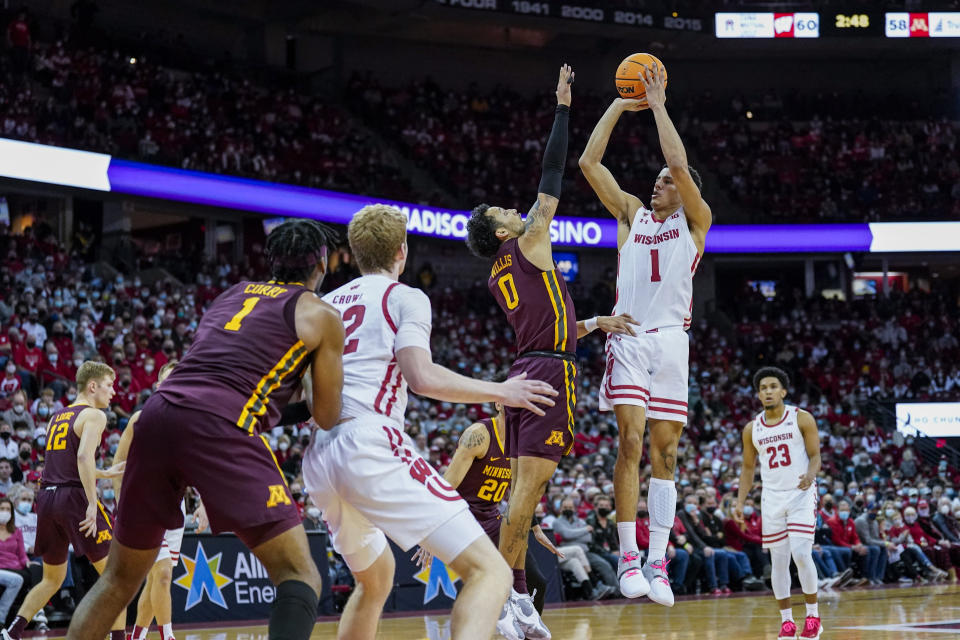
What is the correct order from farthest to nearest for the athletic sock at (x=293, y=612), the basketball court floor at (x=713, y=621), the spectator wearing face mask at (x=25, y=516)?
the spectator wearing face mask at (x=25, y=516) < the basketball court floor at (x=713, y=621) < the athletic sock at (x=293, y=612)

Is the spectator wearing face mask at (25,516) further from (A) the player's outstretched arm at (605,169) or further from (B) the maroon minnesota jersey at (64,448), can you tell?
(A) the player's outstretched arm at (605,169)

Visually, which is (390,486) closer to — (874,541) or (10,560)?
(10,560)

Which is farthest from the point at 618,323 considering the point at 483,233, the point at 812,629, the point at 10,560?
the point at 10,560

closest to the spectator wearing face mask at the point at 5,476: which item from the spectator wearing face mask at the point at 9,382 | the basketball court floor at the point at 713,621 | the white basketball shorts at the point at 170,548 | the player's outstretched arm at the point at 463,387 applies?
the spectator wearing face mask at the point at 9,382

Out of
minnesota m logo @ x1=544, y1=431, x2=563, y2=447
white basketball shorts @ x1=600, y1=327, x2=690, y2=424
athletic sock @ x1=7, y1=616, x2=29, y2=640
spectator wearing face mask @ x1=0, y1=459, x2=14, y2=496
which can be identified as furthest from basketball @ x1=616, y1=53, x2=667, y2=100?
spectator wearing face mask @ x1=0, y1=459, x2=14, y2=496

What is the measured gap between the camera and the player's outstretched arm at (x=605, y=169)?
7.37 m

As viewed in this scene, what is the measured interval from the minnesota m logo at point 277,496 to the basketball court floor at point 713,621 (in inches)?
202

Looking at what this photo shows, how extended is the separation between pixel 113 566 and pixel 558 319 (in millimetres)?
3232

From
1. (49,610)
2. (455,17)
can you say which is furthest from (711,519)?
(455,17)

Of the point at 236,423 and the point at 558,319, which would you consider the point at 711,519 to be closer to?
the point at 558,319

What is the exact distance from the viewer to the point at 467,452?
859 centimetres

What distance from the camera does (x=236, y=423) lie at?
4.54 meters

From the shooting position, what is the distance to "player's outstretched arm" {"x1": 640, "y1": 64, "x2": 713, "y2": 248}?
23.0 feet

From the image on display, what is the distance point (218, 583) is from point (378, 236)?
839 centimetres
